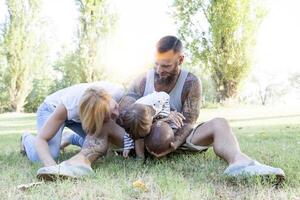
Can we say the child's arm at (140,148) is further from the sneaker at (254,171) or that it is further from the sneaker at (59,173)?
the sneaker at (254,171)

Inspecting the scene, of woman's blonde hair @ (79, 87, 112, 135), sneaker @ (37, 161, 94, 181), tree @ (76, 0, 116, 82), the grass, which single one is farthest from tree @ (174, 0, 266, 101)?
sneaker @ (37, 161, 94, 181)

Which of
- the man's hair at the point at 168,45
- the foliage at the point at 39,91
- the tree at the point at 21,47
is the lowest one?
the foliage at the point at 39,91

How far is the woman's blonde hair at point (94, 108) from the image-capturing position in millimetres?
3523

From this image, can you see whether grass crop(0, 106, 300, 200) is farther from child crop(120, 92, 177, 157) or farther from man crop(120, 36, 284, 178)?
child crop(120, 92, 177, 157)

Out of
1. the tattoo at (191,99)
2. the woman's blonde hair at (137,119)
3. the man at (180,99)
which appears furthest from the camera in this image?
the tattoo at (191,99)

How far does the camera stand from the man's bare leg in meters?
3.32

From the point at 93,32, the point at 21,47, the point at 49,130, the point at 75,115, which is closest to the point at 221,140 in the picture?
the point at 75,115

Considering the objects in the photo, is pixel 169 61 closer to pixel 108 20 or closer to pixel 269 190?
pixel 269 190

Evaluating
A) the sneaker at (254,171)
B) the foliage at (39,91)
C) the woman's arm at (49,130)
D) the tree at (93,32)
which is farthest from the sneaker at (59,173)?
the foliage at (39,91)

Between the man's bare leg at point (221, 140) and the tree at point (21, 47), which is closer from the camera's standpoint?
the man's bare leg at point (221, 140)

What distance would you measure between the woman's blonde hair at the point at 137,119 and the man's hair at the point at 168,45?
26.2 inches

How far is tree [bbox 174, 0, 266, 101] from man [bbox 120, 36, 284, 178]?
15570 mm

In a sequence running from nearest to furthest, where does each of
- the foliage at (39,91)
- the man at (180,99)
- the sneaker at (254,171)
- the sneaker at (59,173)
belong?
the sneaker at (254,171) < the sneaker at (59,173) < the man at (180,99) < the foliage at (39,91)

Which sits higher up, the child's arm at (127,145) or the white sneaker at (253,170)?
the white sneaker at (253,170)
